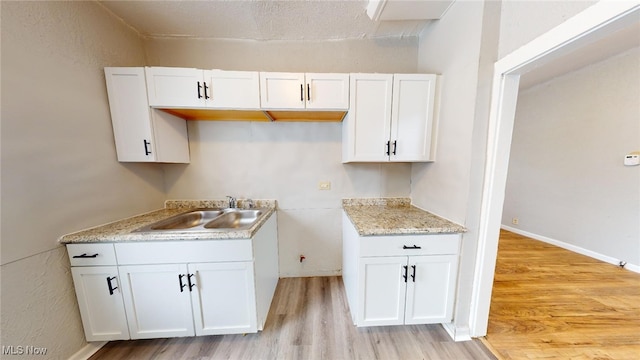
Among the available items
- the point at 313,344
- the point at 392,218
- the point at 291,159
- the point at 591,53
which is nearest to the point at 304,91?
the point at 291,159

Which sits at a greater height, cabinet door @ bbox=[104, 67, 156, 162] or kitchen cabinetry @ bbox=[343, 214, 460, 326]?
cabinet door @ bbox=[104, 67, 156, 162]

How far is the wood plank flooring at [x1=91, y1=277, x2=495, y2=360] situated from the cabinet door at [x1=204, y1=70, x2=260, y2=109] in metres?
1.92

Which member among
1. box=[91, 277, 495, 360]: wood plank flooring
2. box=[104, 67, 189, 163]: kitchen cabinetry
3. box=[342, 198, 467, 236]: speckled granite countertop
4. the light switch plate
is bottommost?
box=[91, 277, 495, 360]: wood plank flooring

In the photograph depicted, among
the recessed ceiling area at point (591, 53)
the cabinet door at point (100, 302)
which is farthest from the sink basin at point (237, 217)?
the recessed ceiling area at point (591, 53)

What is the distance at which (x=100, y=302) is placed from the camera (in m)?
1.34

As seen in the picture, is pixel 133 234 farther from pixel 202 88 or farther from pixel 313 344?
pixel 313 344

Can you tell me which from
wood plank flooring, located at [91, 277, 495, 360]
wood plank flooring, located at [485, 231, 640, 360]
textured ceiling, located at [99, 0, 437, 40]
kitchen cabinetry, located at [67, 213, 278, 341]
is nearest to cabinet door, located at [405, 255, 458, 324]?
wood plank flooring, located at [91, 277, 495, 360]

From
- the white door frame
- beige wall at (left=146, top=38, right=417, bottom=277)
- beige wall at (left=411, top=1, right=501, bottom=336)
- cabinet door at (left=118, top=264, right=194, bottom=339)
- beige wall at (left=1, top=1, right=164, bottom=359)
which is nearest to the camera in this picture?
the white door frame

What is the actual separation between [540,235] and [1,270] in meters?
5.97

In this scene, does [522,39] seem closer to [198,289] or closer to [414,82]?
[414,82]

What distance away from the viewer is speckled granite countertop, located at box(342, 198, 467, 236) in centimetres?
138

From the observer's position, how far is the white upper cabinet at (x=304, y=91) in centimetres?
160

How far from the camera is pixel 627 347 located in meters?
1.37

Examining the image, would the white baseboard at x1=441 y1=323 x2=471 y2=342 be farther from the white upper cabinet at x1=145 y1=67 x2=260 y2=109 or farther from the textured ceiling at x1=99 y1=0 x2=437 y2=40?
the textured ceiling at x1=99 y1=0 x2=437 y2=40
